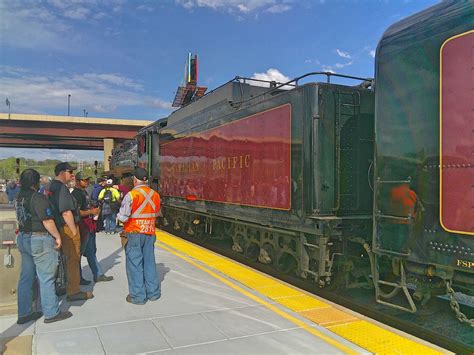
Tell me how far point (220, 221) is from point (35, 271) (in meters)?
5.48

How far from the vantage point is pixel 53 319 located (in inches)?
169

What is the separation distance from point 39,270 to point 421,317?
4506 mm

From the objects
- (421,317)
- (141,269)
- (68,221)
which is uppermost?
(68,221)

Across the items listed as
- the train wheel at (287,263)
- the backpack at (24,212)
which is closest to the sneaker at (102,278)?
the backpack at (24,212)

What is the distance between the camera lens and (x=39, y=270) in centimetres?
430

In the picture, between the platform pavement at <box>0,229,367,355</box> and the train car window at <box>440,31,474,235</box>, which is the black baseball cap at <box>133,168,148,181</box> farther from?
the train car window at <box>440,31,474,235</box>

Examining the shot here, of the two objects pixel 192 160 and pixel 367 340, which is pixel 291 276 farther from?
pixel 192 160

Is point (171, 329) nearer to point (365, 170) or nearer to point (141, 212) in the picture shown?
point (141, 212)

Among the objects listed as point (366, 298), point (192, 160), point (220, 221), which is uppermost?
point (192, 160)

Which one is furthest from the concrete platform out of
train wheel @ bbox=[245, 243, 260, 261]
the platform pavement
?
train wheel @ bbox=[245, 243, 260, 261]

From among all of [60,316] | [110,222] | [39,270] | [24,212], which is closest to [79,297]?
[60,316]

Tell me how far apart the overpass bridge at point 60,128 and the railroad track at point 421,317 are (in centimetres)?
4335

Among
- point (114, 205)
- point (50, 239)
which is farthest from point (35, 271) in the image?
point (114, 205)

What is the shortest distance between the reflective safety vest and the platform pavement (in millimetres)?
928
